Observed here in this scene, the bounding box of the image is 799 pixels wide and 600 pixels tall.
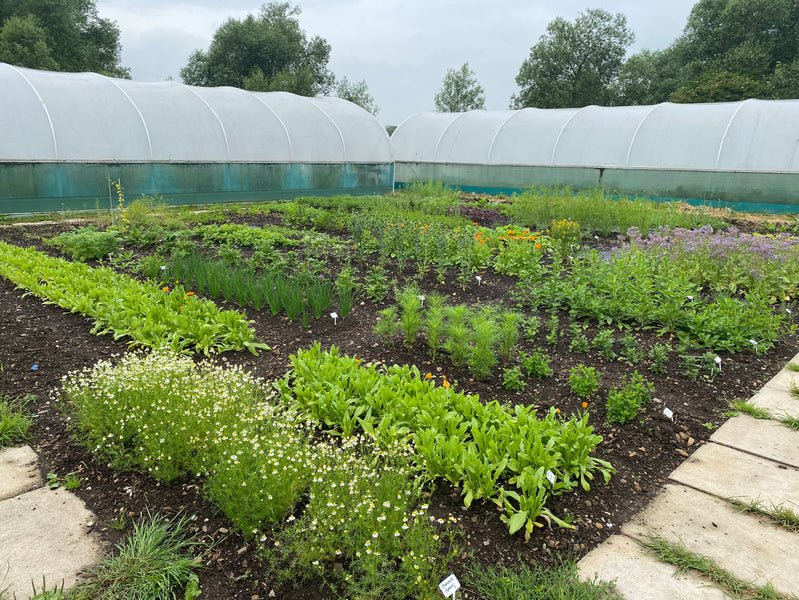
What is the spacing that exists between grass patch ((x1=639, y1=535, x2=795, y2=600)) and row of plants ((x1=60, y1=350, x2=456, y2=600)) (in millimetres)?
911

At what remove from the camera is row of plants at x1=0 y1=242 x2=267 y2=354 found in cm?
416

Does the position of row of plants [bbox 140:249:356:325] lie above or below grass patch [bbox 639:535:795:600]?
above

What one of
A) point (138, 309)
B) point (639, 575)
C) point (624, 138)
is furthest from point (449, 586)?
point (624, 138)

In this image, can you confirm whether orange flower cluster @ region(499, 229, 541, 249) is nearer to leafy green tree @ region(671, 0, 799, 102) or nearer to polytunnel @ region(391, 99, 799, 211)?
polytunnel @ region(391, 99, 799, 211)

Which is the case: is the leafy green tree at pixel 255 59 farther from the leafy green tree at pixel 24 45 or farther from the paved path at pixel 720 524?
the paved path at pixel 720 524

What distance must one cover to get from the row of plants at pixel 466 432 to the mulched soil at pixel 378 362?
11 centimetres

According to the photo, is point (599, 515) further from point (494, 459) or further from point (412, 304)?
point (412, 304)

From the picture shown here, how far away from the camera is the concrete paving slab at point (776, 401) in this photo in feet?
11.5

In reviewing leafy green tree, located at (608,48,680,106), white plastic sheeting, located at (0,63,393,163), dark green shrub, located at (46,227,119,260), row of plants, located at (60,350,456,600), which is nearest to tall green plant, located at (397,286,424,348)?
row of plants, located at (60,350,456,600)

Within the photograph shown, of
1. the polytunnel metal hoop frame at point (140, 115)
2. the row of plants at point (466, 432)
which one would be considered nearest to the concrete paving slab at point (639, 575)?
the row of plants at point (466, 432)

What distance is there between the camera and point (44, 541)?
2.23 m

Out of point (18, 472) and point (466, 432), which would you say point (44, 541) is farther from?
point (466, 432)

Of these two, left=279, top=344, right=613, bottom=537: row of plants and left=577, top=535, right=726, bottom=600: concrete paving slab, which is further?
left=279, top=344, right=613, bottom=537: row of plants

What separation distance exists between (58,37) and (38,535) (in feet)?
107
